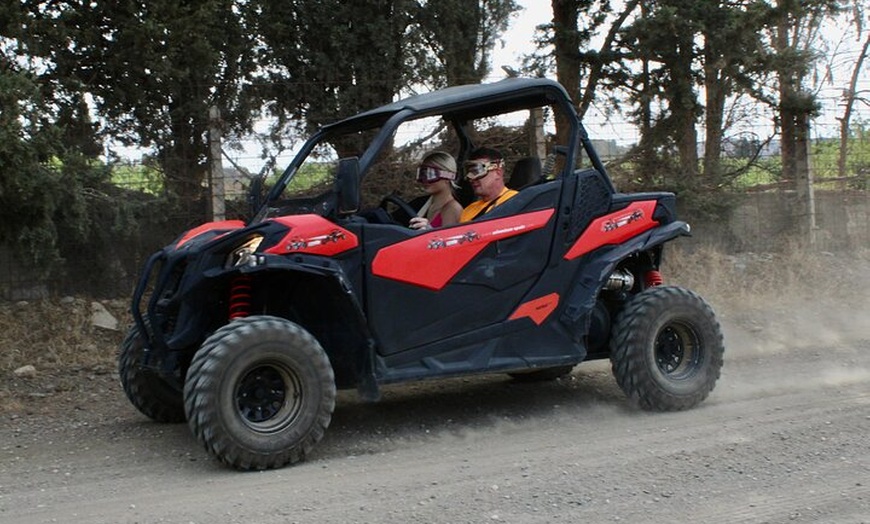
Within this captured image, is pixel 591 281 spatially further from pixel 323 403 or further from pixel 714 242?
pixel 714 242

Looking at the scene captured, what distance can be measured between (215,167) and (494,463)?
6043 mm

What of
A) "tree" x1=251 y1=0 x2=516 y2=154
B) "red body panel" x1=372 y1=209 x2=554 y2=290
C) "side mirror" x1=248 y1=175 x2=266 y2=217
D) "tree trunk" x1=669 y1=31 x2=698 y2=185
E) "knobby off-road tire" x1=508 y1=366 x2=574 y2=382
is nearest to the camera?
"red body panel" x1=372 y1=209 x2=554 y2=290

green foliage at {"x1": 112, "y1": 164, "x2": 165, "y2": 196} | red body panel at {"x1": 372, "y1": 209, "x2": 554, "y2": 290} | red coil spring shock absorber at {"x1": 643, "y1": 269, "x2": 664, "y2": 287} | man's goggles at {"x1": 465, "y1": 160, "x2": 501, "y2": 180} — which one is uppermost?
green foliage at {"x1": 112, "y1": 164, "x2": 165, "y2": 196}

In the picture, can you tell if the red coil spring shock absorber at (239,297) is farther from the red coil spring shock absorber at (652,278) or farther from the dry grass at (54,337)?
the dry grass at (54,337)

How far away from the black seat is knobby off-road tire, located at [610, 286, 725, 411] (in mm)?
1147

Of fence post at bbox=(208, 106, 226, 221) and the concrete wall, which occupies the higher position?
fence post at bbox=(208, 106, 226, 221)

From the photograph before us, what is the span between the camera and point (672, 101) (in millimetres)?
12781

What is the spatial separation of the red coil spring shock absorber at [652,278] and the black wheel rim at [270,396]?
9.62ft

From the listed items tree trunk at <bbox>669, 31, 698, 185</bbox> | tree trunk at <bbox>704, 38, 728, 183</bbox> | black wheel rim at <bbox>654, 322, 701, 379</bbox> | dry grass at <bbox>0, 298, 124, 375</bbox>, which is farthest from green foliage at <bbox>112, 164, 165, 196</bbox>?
tree trunk at <bbox>704, 38, 728, 183</bbox>

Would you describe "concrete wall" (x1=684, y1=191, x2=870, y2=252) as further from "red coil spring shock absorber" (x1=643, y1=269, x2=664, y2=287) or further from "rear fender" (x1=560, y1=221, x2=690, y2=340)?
"rear fender" (x1=560, y1=221, x2=690, y2=340)

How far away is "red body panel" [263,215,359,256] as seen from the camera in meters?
5.42

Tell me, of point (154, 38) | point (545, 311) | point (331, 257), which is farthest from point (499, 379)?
point (154, 38)

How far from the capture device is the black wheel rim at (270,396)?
5.32m

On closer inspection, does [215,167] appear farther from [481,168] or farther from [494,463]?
[494,463]
